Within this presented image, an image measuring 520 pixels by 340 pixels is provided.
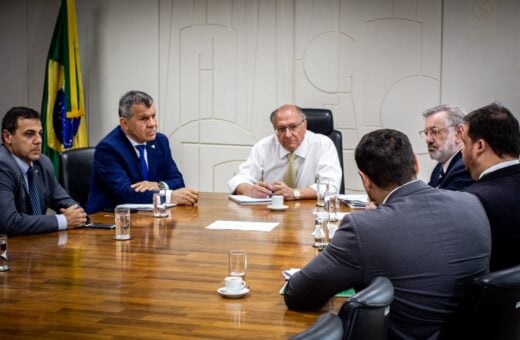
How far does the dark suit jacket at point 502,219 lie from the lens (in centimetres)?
296

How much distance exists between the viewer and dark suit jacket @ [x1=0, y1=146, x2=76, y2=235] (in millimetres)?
3635

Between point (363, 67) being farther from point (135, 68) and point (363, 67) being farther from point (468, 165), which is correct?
point (468, 165)

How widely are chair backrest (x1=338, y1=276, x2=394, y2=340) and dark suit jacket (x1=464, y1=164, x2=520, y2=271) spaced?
1.07m

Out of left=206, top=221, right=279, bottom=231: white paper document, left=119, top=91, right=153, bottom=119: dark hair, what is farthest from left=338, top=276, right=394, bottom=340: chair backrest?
left=119, top=91, right=153, bottom=119: dark hair

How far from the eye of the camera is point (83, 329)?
2.28 meters

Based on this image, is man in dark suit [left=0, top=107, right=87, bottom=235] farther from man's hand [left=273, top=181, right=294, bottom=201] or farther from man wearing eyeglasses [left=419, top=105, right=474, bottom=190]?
man wearing eyeglasses [left=419, top=105, right=474, bottom=190]

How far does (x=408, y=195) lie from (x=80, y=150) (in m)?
3.16

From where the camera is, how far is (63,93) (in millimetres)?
6785

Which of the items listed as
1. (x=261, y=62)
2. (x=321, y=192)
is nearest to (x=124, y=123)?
(x=321, y=192)

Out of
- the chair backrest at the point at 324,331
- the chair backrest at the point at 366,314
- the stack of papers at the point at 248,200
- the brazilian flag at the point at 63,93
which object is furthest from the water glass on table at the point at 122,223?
the brazilian flag at the point at 63,93

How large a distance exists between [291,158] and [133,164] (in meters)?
1.06

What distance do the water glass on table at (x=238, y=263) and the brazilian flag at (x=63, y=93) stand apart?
14.0 ft

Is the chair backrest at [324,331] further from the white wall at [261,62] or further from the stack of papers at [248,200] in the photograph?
the white wall at [261,62]

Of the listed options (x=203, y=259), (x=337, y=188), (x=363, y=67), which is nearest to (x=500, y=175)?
(x=203, y=259)
